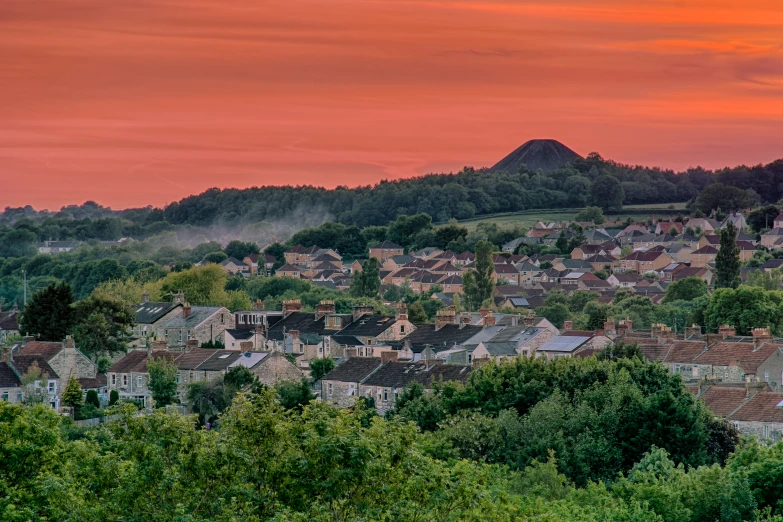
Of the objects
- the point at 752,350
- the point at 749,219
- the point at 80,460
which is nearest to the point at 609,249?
the point at 749,219

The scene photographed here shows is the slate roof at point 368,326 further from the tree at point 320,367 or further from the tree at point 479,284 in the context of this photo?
the tree at point 479,284

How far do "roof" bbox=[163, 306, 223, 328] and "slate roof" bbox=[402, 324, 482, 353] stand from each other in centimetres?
1333

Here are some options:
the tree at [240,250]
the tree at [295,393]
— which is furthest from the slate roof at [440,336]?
the tree at [240,250]

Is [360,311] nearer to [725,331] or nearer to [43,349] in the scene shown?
[43,349]

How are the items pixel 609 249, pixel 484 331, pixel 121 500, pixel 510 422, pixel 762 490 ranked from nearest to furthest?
pixel 121 500
pixel 762 490
pixel 510 422
pixel 484 331
pixel 609 249

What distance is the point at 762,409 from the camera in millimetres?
48750

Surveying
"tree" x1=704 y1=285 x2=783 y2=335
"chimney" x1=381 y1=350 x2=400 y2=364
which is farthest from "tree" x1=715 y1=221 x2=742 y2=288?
"chimney" x1=381 y1=350 x2=400 y2=364

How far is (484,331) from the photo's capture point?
71.0 meters

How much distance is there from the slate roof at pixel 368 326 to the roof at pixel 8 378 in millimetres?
18845

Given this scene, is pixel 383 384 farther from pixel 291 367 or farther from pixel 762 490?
pixel 762 490

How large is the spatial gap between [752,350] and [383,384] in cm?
1742

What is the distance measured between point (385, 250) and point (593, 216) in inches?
1443

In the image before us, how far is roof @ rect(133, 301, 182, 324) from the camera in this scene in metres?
82.8

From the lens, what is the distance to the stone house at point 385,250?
174 meters
